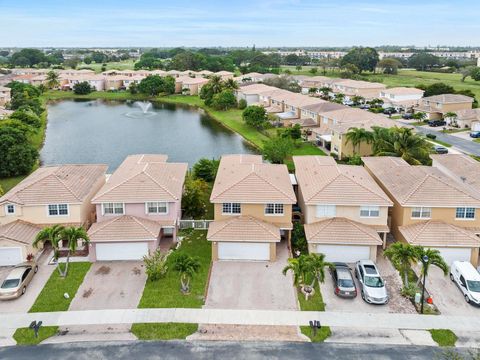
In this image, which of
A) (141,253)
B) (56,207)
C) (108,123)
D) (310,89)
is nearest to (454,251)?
(141,253)

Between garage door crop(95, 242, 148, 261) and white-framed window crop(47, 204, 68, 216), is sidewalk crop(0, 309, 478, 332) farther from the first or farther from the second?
white-framed window crop(47, 204, 68, 216)

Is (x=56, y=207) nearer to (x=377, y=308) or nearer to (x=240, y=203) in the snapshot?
(x=240, y=203)

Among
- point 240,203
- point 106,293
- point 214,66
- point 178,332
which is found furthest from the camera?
point 214,66

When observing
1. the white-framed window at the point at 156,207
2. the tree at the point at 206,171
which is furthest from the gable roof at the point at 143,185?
the tree at the point at 206,171

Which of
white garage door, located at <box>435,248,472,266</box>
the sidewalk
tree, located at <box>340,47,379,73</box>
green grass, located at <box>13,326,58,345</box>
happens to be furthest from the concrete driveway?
tree, located at <box>340,47,379,73</box>

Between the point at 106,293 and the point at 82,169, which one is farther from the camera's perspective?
the point at 82,169

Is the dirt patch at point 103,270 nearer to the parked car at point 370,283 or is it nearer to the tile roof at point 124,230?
the tile roof at point 124,230

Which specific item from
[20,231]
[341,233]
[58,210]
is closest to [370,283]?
[341,233]

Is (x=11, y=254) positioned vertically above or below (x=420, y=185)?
below
